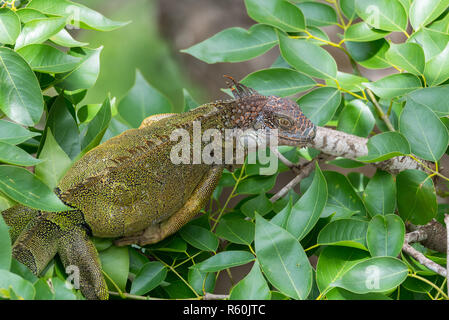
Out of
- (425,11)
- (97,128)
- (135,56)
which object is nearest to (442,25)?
(425,11)

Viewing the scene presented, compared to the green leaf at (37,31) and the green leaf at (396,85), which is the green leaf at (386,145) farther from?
the green leaf at (37,31)

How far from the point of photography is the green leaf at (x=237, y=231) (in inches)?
48.9

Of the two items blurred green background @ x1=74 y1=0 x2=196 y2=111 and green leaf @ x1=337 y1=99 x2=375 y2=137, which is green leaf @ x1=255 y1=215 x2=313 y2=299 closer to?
green leaf @ x1=337 y1=99 x2=375 y2=137

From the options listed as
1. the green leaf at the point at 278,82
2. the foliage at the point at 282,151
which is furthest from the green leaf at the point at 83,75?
the green leaf at the point at 278,82

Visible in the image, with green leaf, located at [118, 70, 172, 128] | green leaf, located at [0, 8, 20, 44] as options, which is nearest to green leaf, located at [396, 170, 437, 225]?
green leaf, located at [118, 70, 172, 128]

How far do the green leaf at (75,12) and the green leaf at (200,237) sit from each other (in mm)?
607

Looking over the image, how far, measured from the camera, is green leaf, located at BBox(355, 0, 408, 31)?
140 cm

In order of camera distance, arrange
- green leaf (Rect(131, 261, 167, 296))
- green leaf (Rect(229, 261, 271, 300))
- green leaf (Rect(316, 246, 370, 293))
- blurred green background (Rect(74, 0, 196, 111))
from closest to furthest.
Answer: green leaf (Rect(229, 261, 271, 300)), green leaf (Rect(316, 246, 370, 293)), green leaf (Rect(131, 261, 167, 296)), blurred green background (Rect(74, 0, 196, 111))

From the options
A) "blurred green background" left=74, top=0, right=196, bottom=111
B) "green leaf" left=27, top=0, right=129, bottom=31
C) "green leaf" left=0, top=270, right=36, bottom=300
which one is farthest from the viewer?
"blurred green background" left=74, top=0, right=196, bottom=111

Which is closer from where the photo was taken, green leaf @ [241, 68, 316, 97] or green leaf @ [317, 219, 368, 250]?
green leaf @ [317, 219, 368, 250]

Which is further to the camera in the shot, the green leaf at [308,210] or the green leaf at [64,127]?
the green leaf at [64,127]

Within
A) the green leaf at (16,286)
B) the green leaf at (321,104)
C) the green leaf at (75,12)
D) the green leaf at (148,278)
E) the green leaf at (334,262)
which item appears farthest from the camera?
the green leaf at (321,104)

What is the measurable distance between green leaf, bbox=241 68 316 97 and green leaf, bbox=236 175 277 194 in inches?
10.9

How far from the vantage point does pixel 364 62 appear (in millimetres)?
1521
